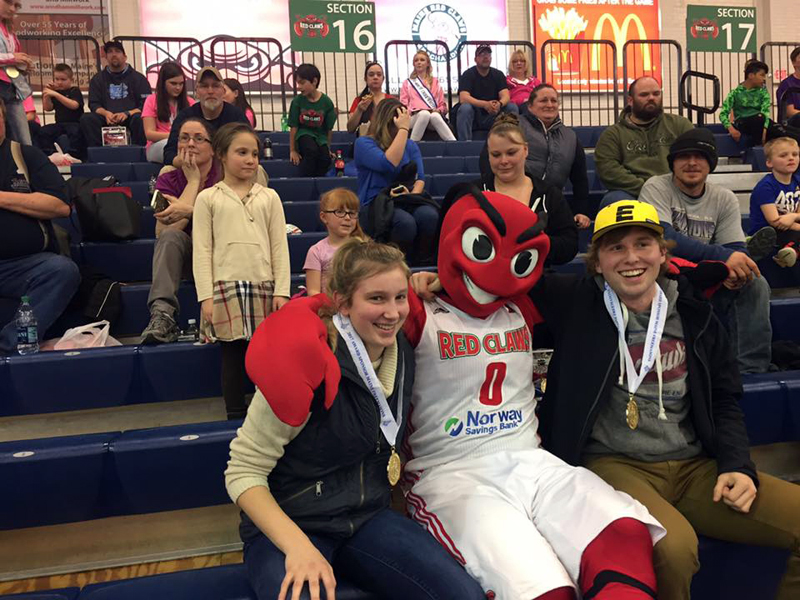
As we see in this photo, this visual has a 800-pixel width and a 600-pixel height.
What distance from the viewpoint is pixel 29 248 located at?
3113 millimetres

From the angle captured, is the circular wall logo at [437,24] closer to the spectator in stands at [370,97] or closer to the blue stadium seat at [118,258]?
the spectator in stands at [370,97]

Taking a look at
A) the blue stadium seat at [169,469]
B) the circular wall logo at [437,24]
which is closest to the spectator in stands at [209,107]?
Result: the blue stadium seat at [169,469]

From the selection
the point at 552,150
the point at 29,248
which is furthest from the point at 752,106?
the point at 29,248

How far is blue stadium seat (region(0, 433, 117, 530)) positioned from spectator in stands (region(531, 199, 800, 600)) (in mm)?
1314

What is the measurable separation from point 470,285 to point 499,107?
5.36 metres

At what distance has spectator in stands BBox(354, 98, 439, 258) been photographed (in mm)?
3703

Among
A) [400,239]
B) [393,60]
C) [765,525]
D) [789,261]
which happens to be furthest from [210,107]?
[393,60]

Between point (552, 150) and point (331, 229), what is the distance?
1.43 metres

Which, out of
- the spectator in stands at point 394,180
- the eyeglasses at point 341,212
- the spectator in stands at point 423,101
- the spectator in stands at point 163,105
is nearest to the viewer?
the eyeglasses at point 341,212

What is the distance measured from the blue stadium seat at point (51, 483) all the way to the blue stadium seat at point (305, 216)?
7.97 ft

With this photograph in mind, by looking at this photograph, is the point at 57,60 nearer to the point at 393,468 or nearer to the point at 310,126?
the point at 310,126

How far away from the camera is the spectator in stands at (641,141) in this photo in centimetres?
406

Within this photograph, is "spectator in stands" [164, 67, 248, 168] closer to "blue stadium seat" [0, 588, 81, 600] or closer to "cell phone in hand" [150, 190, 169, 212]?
"cell phone in hand" [150, 190, 169, 212]

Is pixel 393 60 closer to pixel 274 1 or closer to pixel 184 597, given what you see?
pixel 274 1
